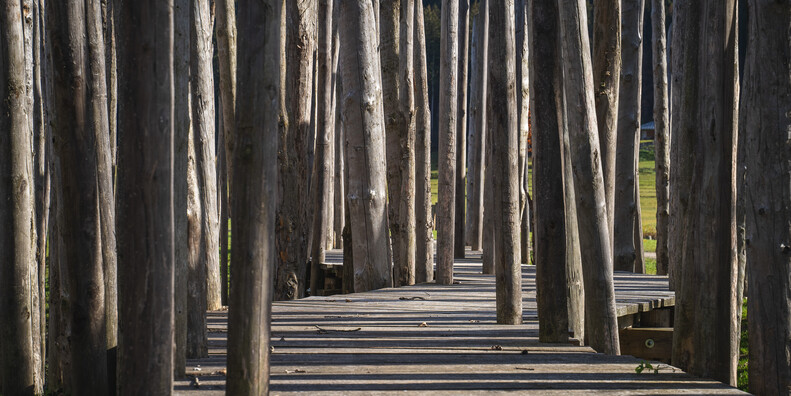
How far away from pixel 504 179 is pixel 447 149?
3.56 meters

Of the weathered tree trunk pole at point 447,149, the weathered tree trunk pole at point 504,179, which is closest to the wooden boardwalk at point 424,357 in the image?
the weathered tree trunk pole at point 504,179

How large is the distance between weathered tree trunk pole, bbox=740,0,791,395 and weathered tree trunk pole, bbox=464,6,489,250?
770cm

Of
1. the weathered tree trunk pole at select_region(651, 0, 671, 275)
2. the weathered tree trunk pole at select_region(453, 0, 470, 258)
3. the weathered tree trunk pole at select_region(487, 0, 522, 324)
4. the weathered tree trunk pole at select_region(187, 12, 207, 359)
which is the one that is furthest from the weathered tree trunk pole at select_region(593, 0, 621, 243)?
the weathered tree trunk pole at select_region(453, 0, 470, 258)

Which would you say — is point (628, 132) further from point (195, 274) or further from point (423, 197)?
point (195, 274)

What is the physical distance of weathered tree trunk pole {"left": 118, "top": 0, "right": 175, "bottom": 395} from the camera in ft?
8.21

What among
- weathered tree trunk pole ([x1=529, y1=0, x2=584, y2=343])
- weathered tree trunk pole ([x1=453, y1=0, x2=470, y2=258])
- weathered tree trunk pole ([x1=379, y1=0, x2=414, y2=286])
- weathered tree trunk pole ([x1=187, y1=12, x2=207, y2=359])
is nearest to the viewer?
weathered tree trunk pole ([x1=187, y1=12, x2=207, y2=359])

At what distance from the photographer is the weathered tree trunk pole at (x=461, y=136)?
36.2 feet

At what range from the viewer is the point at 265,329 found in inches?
110

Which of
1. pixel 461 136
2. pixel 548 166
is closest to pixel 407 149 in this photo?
pixel 548 166

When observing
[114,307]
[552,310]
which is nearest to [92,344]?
[114,307]

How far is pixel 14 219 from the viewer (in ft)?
13.8

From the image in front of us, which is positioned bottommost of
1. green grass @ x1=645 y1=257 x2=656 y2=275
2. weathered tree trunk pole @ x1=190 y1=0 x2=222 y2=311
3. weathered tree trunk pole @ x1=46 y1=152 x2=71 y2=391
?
green grass @ x1=645 y1=257 x2=656 y2=275

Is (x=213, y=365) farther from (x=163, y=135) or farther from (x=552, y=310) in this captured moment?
(x=552, y=310)

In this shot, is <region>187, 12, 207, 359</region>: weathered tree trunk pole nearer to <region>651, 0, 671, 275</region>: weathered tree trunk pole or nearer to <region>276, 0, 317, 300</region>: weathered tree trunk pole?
<region>276, 0, 317, 300</region>: weathered tree trunk pole
